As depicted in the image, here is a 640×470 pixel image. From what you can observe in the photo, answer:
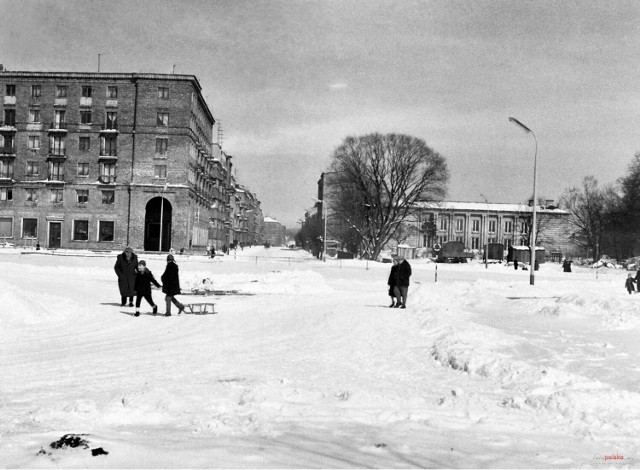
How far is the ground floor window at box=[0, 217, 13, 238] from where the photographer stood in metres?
62.0

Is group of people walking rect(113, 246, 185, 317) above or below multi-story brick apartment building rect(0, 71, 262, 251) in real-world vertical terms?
below

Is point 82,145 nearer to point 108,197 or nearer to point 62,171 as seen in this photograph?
point 62,171

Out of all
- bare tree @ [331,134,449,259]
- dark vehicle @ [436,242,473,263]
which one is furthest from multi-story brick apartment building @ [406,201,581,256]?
bare tree @ [331,134,449,259]

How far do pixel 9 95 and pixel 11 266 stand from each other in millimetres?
36490

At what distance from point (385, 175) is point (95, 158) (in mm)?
31099

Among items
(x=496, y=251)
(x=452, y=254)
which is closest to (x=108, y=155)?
(x=452, y=254)

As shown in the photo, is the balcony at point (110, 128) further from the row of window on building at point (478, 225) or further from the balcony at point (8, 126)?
the row of window on building at point (478, 225)

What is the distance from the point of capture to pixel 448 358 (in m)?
9.81

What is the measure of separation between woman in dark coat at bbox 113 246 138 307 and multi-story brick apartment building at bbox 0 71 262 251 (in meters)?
45.2

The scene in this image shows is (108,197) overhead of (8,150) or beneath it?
beneath

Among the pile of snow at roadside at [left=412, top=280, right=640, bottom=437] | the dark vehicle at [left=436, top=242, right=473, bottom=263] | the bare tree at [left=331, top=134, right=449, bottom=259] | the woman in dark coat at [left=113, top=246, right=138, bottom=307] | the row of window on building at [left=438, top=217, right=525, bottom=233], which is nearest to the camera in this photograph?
the pile of snow at roadside at [left=412, top=280, right=640, bottom=437]

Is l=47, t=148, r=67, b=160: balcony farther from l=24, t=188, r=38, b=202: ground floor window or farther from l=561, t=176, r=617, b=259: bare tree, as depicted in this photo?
l=561, t=176, r=617, b=259: bare tree

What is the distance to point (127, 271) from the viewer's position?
56.2 feet

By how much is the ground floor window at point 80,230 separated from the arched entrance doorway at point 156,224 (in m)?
6.15
